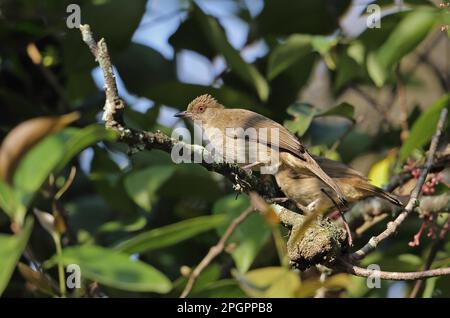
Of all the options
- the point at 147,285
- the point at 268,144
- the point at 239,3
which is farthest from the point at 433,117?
the point at 239,3

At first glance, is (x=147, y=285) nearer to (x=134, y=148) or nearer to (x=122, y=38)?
(x=134, y=148)

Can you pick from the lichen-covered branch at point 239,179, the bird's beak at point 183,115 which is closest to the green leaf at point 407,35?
the lichen-covered branch at point 239,179

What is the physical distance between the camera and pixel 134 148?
10.6ft

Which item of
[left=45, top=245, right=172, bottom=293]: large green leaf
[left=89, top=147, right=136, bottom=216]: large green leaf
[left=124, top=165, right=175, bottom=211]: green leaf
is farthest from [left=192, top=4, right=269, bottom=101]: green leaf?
[left=45, top=245, right=172, bottom=293]: large green leaf

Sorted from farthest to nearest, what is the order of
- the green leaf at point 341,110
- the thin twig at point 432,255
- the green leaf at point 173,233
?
the green leaf at point 341,110 < the thin twig at point 432,255 < the green leaf at point 173,233

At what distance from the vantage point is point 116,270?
2.87 metres

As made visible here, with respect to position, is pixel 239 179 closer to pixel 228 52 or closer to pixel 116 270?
pixel 116 270

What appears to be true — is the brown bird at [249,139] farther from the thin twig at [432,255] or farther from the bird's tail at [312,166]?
the thin twig at [432,255]

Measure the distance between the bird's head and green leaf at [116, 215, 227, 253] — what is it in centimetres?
164

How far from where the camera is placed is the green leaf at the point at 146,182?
4.65m

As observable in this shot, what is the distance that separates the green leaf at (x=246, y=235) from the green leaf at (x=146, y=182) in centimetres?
39

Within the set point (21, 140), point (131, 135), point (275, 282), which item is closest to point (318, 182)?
point (275, 282)

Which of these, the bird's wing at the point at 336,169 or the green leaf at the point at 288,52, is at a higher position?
the green leaf at the point at 288,52
